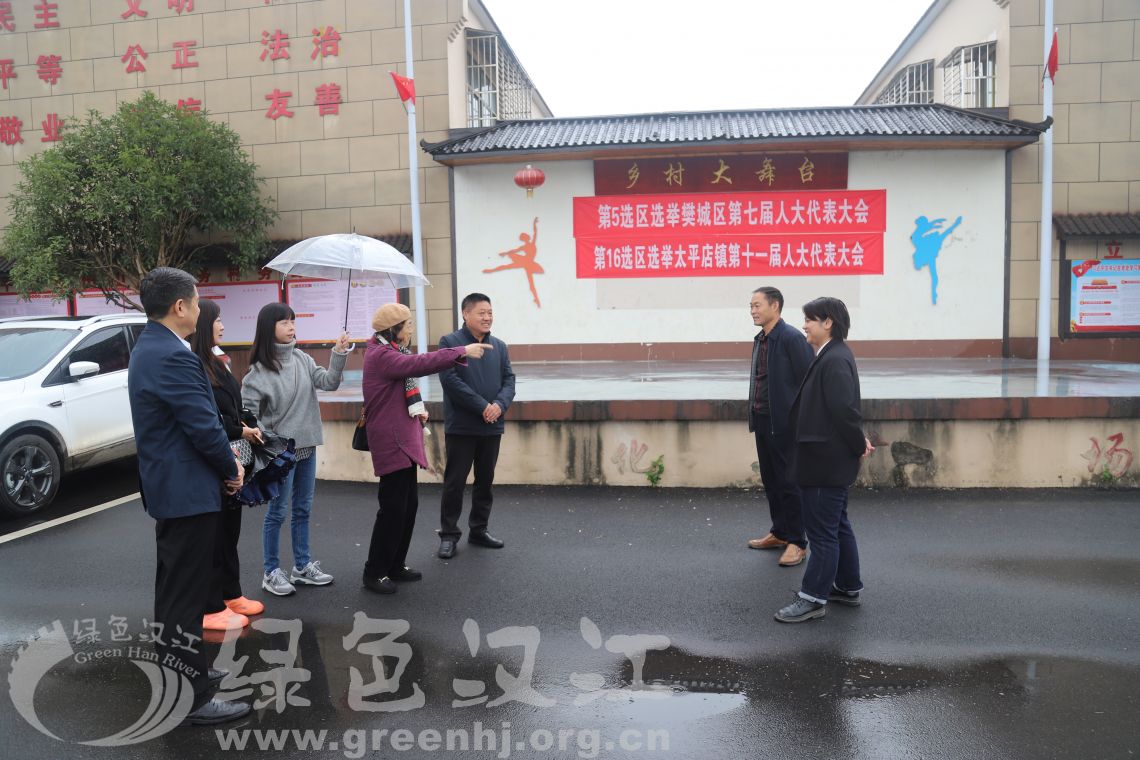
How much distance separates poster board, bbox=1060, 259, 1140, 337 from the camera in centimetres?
1195

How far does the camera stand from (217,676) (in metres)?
3.42

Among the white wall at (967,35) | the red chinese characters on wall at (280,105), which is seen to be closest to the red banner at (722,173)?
the white wall at (967,35)

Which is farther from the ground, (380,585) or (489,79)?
(489,79)

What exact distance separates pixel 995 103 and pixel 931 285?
10.6ft

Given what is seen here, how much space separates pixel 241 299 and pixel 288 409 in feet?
33.0

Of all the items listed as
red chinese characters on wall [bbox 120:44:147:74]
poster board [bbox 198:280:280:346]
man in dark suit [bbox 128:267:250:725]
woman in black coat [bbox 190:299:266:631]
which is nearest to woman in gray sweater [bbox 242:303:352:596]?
woman in black coat [bbox 190:299:266:631]

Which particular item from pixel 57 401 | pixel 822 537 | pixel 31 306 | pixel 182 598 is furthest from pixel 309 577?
pixel 31 306

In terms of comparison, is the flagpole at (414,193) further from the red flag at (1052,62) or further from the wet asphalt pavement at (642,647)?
the red flag at (1052,62)

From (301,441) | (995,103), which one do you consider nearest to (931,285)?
(995,103)

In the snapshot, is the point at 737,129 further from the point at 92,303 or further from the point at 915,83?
the point at 92,303

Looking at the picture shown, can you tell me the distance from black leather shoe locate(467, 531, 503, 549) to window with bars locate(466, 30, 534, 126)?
9.65m

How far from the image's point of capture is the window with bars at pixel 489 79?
541 inches

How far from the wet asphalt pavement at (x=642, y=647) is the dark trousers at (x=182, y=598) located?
0.80ft

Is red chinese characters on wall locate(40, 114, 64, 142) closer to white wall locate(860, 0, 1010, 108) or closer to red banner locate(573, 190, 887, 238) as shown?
red banner locate(573, 190, 887, 238)
